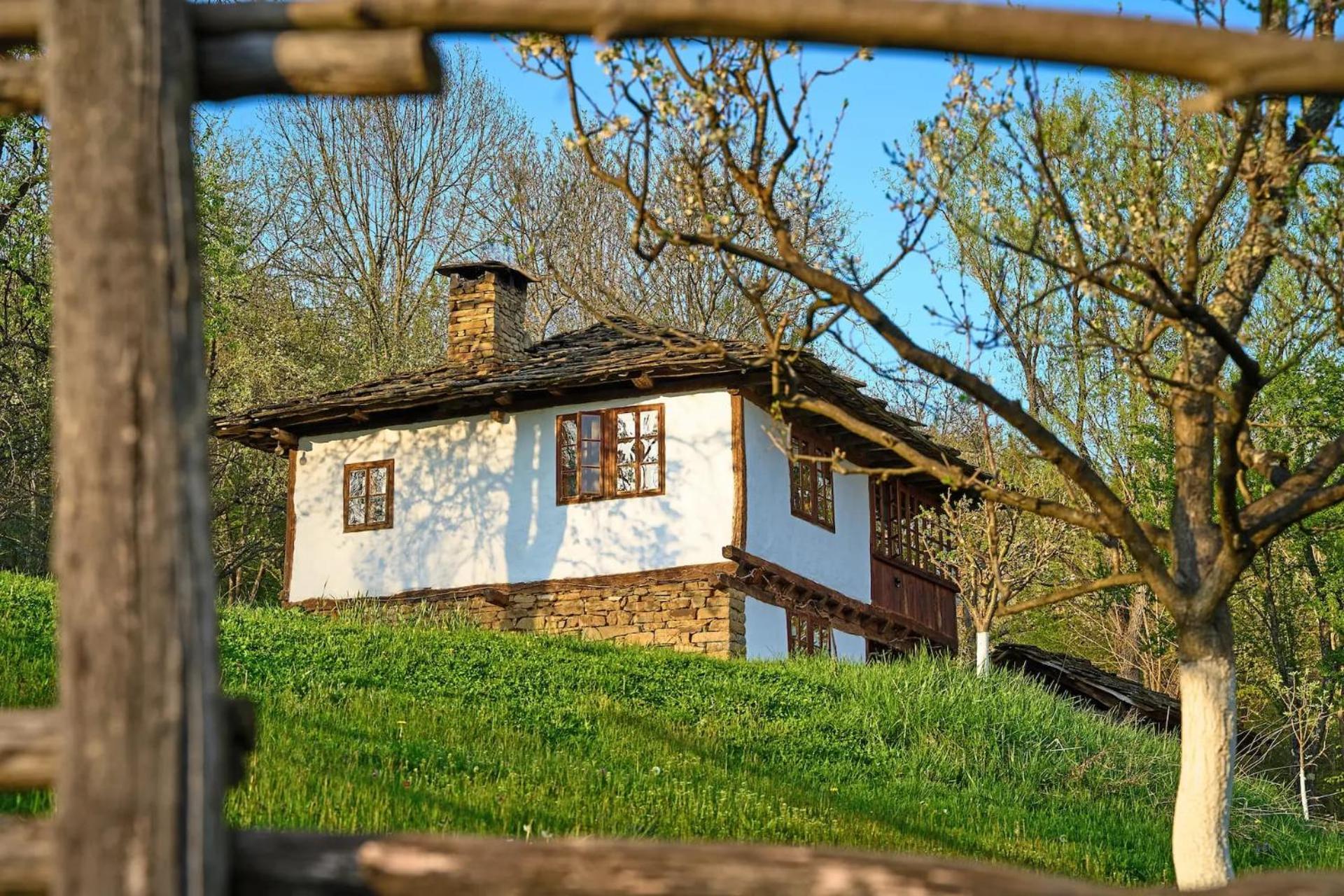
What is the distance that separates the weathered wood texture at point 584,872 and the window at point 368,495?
19367 millimetres

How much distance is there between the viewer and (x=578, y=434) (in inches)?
842

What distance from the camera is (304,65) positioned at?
3807mm

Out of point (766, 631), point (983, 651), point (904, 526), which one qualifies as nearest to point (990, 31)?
point (983, 651)

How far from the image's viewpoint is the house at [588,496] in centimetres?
2030

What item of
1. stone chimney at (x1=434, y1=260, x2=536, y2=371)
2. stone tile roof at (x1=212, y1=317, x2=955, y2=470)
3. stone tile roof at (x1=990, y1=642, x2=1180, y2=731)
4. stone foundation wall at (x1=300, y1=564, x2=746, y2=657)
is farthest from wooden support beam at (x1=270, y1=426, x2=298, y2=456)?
stone tile roof at (x1=990, y1=642, x2=1180, y2=731)

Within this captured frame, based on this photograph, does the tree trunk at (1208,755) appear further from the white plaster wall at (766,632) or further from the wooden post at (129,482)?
the white plaster wall at (766,632)

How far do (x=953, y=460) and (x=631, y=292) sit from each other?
10604 mm

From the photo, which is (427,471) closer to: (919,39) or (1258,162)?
(1258,162)

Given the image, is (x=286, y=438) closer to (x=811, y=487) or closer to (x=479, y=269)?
(x=479, y=269)

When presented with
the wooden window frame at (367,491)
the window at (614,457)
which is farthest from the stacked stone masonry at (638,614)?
the wooden window frame at (367,491)

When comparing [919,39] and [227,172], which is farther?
[227,172]

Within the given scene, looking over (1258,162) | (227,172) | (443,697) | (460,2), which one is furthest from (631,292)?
(460,2)

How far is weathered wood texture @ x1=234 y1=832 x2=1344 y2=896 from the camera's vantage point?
3.44 m

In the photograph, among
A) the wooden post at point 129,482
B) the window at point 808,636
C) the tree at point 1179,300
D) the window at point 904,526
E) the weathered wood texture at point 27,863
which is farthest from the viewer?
the window at point 904,526
